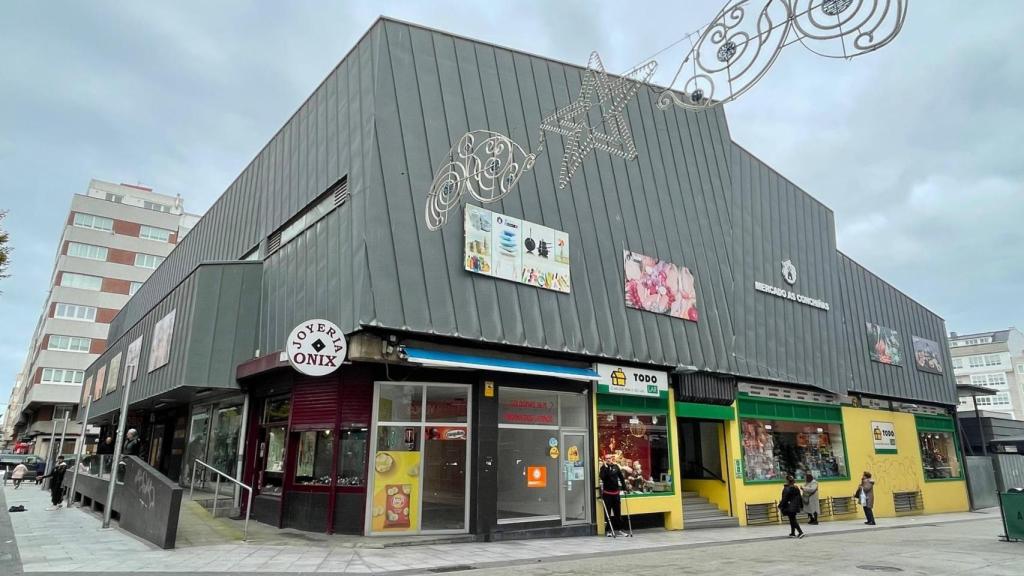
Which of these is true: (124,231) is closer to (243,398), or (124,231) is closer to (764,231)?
(243,398)

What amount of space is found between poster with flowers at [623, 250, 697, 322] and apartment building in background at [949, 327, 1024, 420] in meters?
76.7

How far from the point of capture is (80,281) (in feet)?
180

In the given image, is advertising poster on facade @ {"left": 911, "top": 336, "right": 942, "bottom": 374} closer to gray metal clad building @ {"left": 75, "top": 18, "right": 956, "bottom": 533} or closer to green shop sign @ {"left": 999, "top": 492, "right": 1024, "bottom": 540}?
gray metal clad building @ {"left": 75, "top": 18, "right": 956, "bottom": 533}

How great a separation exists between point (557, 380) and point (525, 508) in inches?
116

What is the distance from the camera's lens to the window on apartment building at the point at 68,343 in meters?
52.1

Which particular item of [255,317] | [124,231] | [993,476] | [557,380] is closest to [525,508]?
[557,380]

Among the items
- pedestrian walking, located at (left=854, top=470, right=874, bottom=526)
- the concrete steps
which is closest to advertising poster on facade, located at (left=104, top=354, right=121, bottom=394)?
the concrete steps

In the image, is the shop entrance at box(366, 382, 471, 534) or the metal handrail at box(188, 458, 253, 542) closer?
the metal handrail at box(188, 458, 253, 542)

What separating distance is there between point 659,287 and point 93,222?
58617 millimetres

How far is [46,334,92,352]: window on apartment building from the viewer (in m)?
52.1

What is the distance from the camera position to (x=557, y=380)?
14484 millimetres

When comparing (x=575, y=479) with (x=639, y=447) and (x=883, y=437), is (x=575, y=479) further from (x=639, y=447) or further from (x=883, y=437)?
(x=883, y=437)

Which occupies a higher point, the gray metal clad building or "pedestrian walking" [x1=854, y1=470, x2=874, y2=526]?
the gray metal clad building

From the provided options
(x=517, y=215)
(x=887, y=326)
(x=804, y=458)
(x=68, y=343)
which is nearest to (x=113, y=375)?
(x=517, y=215)
